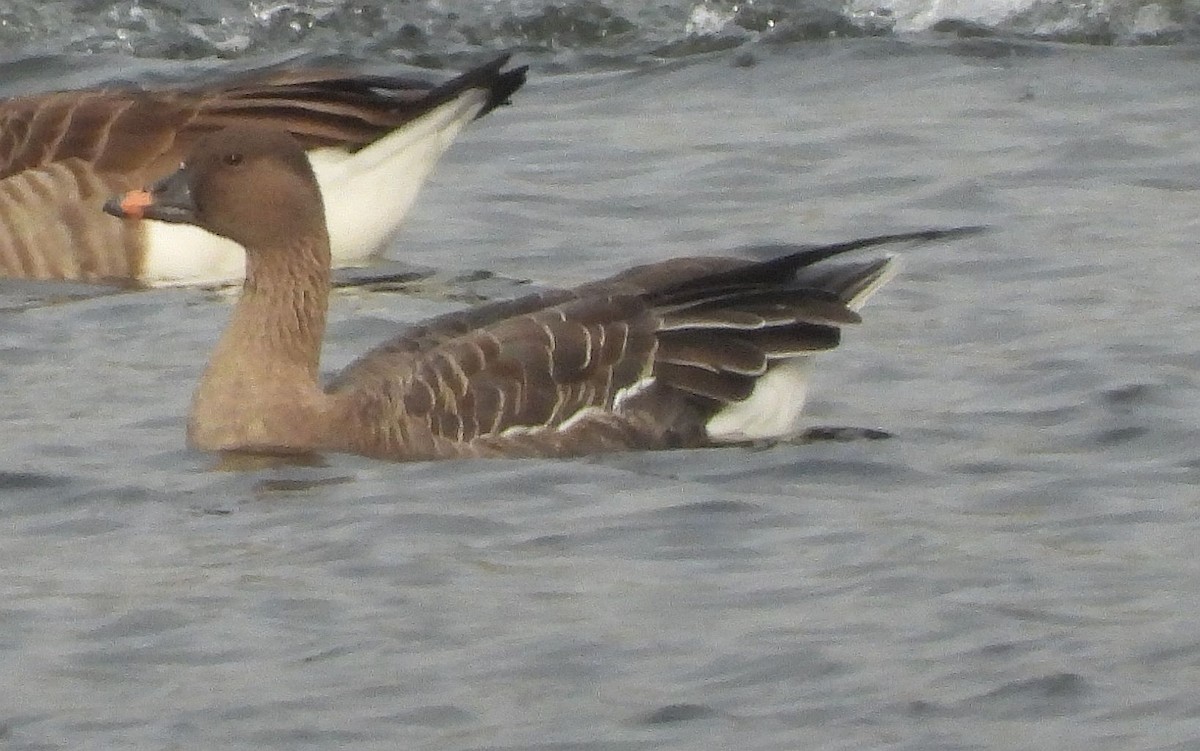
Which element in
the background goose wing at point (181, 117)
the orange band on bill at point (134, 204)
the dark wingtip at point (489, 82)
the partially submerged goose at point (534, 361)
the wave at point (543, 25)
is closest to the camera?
the partially submerged goose at point (534, 361)

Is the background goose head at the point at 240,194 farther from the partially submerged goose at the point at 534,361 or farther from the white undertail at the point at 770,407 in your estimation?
the white undertail at the point at 770,407

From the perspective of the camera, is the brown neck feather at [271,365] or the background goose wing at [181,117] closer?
the brown neck feather at [271,365]

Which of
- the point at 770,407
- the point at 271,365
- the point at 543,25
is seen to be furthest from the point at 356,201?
the point at 543,25

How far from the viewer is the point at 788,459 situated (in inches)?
342

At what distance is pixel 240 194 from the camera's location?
30.1 feet

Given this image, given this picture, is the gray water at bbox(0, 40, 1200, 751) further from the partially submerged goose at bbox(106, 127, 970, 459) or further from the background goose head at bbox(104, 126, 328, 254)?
the background goose head at bbox(104, 126, 328, 254)

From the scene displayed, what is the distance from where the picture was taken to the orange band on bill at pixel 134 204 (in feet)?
29.8

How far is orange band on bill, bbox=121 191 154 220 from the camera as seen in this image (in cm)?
909

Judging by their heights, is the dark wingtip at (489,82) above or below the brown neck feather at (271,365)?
above


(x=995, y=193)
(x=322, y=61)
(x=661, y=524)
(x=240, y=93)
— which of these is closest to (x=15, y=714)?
(x=661, y=524)

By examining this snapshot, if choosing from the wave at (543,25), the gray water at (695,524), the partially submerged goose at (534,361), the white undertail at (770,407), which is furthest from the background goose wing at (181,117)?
the wave at (543,25)

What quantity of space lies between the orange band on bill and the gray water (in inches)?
26.8

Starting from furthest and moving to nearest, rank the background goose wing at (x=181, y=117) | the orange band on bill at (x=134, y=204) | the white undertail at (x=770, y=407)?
the background goose wing at (x=181, y=117), the orange band on bill at (x=134, y=204), the white undertail at (x=770, y=407)

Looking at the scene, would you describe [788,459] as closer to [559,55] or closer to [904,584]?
[904,584]
